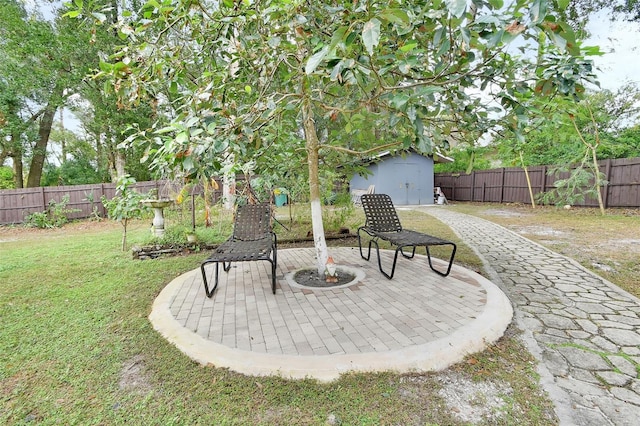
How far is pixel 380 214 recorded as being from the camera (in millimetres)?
4840

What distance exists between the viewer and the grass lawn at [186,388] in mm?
1676

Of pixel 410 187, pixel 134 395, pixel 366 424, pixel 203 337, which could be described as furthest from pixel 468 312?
pixel 410 187

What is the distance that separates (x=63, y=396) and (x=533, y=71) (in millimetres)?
4088

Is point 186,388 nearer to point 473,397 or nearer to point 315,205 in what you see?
point 473,397

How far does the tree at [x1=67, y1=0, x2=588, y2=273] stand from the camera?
1653 mm

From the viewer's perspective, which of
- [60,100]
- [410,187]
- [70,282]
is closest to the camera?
[70,282]

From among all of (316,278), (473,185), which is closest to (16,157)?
(316,278)

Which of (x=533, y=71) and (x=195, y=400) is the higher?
(x=533, y=71)

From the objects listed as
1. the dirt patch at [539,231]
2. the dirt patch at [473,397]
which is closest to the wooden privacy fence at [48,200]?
the dirt patch at [539,231]

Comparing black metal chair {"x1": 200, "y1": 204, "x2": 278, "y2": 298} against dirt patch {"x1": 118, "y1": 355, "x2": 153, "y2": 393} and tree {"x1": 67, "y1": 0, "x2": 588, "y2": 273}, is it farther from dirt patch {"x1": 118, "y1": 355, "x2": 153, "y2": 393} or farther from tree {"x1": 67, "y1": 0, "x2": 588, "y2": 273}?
dirt patch {"x1": 118, "y1": 355, "x2": 153, "y2": 393}

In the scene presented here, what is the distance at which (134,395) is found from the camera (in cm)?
187

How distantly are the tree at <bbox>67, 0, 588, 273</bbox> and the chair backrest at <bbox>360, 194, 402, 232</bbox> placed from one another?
1.80m

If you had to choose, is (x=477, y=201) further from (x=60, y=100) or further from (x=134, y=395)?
(x=60, y=100)

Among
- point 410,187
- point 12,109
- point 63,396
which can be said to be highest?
point 12,109
